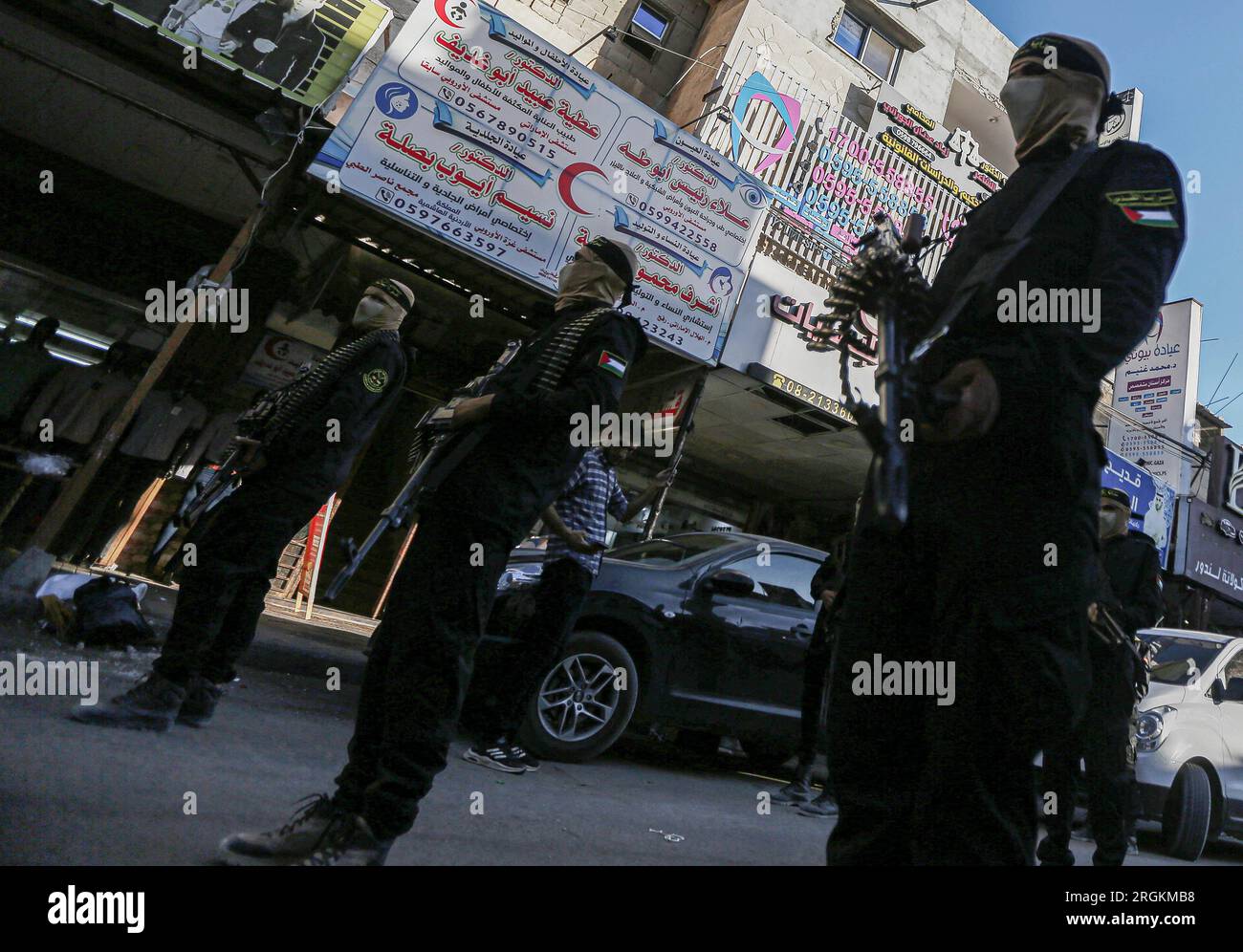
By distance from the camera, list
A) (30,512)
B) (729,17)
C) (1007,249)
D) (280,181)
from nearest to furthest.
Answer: (1007,249) < (280,181) < (30,512) < (729,17)

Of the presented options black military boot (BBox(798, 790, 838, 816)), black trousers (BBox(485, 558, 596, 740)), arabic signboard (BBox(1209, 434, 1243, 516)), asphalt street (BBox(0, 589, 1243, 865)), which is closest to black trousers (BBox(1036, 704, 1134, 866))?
asphalt street (BBox(0, 589, 1243, 865))

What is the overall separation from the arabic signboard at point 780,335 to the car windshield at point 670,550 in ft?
11.2

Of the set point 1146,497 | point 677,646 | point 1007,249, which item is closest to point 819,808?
point 677,646

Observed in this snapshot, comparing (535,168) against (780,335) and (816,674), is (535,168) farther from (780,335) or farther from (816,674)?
(816,674)

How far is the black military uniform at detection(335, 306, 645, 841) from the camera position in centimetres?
194

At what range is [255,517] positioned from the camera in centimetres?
321

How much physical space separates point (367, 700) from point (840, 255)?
31.9 feet

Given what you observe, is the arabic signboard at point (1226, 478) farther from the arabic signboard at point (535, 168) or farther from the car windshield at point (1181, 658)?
the arabic signboard at point (535, 168)

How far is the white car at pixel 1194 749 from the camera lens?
555 centimetres

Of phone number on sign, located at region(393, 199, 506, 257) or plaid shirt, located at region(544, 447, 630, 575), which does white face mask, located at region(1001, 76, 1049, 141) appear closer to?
plaid shirt, located at region(544, 447, 630, 575)

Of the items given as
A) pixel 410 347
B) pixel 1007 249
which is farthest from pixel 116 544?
pixel 1007 249

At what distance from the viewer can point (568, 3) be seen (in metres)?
10.2

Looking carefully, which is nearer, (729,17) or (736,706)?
(736,706)
